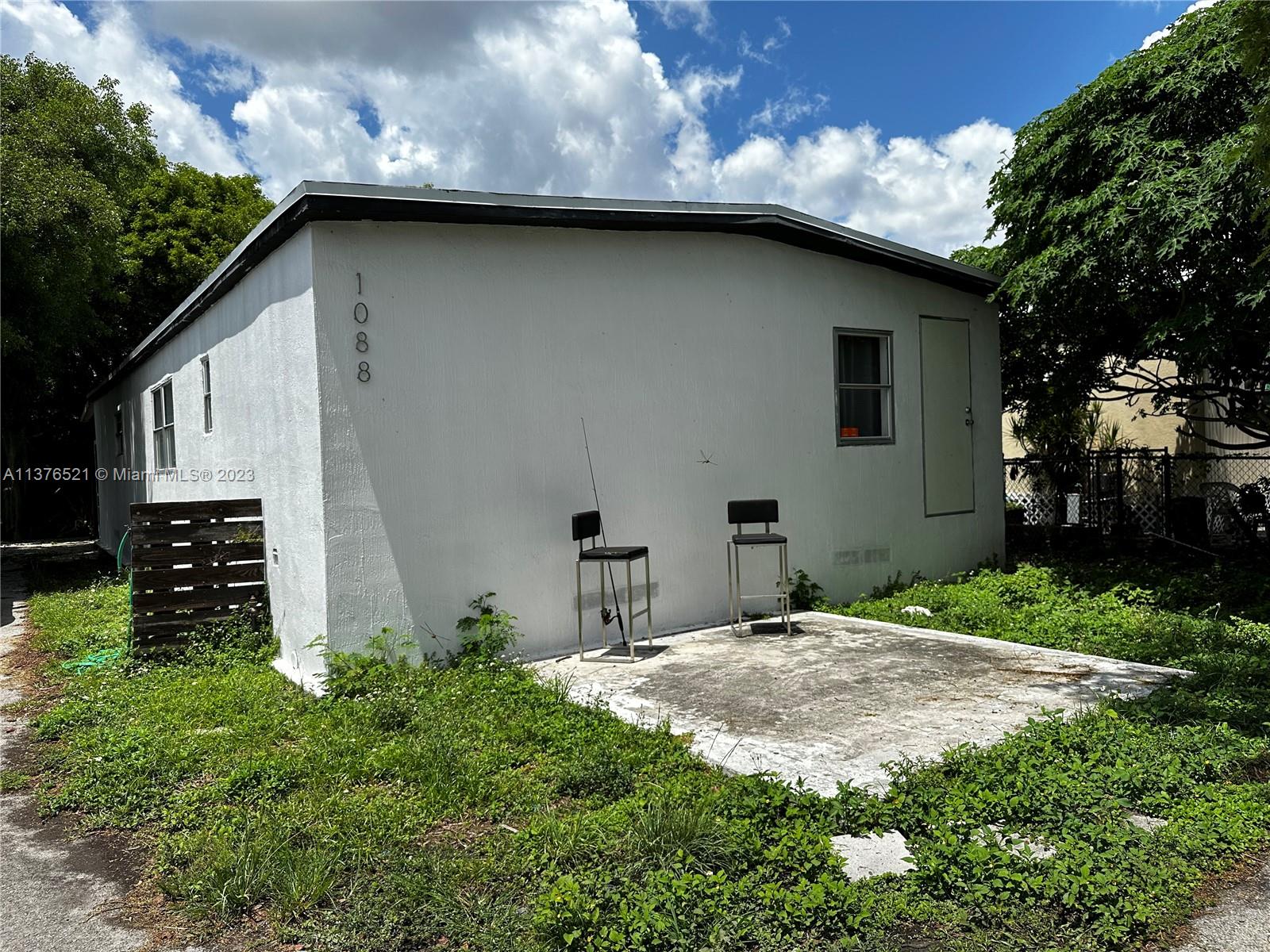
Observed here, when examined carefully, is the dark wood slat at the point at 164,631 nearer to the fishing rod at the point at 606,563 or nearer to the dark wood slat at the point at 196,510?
the dark wood slat at the point at 196,510

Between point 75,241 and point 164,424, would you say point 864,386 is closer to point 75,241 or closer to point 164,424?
point 164,424

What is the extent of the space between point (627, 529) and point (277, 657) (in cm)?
284

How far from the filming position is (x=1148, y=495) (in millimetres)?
12477

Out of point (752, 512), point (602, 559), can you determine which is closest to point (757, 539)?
point (752, 512)

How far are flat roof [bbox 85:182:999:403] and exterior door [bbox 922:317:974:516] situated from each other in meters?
0.60

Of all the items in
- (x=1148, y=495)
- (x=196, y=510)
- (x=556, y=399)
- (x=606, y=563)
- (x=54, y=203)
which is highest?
(x=54, y=203)

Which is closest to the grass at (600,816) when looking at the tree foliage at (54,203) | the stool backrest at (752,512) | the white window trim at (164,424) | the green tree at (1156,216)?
the stool backrest at (752,512)

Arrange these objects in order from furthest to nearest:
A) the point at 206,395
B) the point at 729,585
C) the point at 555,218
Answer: the point at 206,395, the point at 729,585, the point at 555,218

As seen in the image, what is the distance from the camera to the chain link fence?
1086cm

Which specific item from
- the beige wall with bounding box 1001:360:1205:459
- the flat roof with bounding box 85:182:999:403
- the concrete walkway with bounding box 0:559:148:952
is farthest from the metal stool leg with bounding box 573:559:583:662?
the beige wall with bounding box 1001:360:1205:459

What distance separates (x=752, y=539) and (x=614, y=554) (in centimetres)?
129

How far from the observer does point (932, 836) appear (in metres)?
3.42

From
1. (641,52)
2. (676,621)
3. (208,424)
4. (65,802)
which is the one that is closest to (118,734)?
(65,802)

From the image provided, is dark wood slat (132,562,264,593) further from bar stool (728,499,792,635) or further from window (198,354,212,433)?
bar stool (728,499,792,635)
